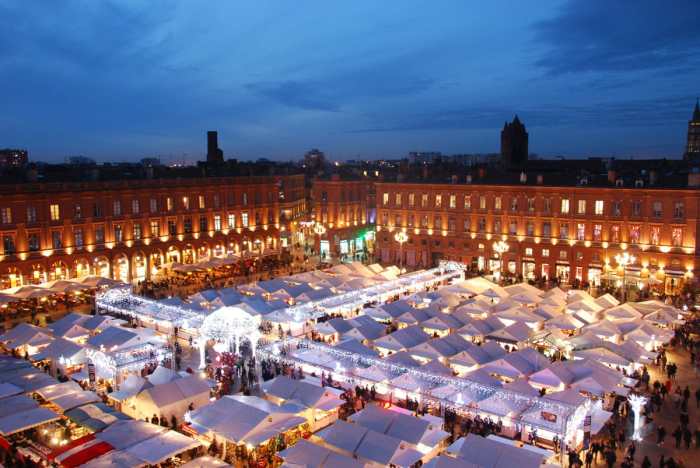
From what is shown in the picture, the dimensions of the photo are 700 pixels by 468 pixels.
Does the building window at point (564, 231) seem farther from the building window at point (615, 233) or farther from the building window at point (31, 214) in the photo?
the building window at point (31, 214)

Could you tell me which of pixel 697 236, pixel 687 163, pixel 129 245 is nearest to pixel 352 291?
pixel 129 245

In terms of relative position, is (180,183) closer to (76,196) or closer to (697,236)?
(76,196)

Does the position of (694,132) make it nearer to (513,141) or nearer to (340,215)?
(513,141)

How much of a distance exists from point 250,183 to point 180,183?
28.0 ft

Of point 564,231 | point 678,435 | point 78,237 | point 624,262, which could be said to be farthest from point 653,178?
point 78,237

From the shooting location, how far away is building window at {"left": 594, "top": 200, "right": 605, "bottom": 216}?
164ft

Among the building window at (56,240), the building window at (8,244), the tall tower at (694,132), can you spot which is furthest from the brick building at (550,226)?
the tall tower at (694,132)

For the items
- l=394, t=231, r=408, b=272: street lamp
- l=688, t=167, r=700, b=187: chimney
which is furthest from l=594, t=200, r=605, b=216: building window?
l=394, t=231, r=408, b=272: street lamp

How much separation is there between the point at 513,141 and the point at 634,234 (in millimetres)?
43511

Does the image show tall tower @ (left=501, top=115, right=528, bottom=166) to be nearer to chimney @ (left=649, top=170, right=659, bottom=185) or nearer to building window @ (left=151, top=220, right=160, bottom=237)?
chimney @ (left=649, top=170, right=659, bottom=185)

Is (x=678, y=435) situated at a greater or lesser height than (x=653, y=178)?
lesser

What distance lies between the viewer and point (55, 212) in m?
46.5

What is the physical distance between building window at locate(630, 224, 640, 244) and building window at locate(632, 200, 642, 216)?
1.01m

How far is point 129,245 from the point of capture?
5138cm
